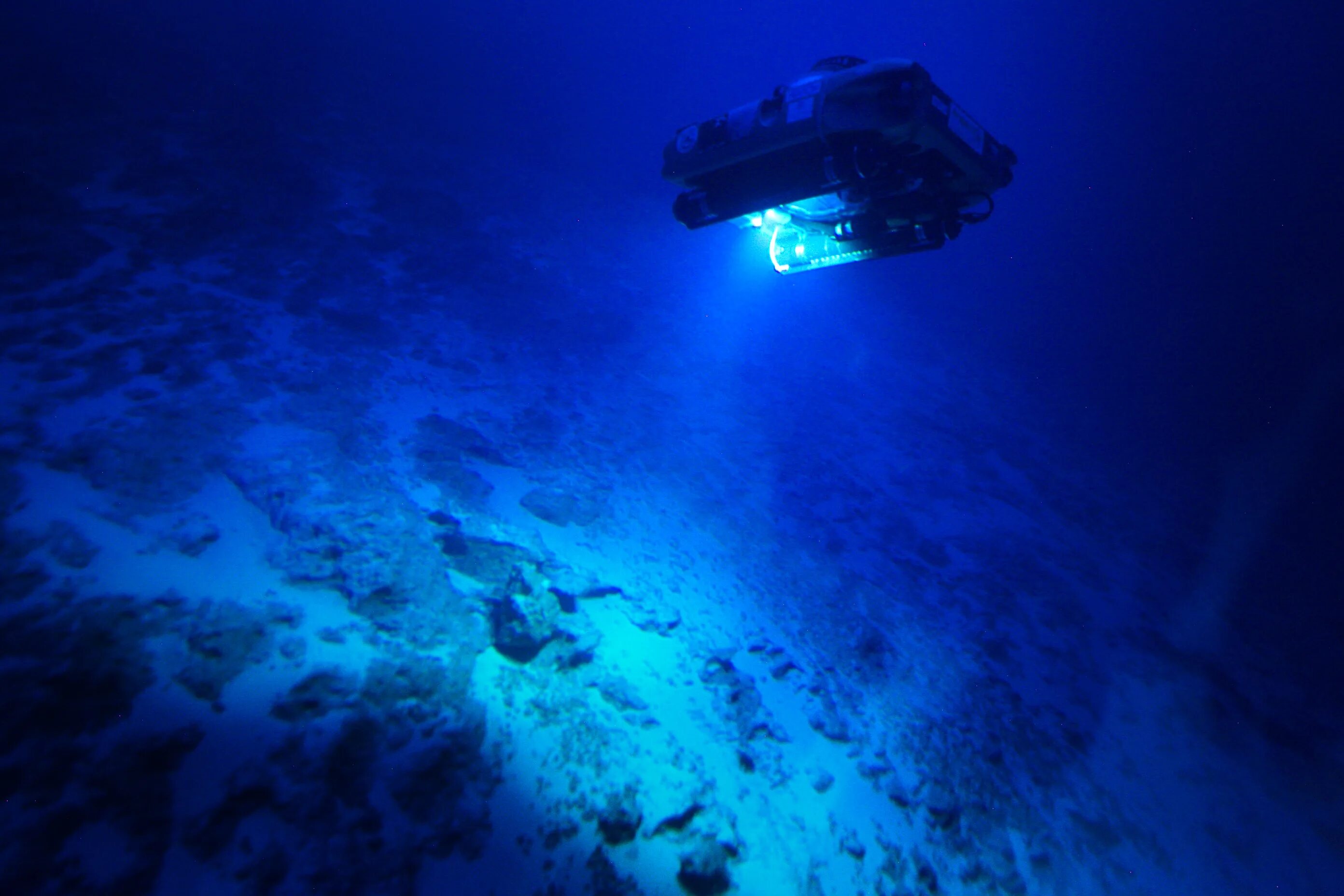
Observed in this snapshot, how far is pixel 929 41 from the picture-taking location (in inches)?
1280

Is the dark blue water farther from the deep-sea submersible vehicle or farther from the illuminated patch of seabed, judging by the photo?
the deep-sea submersible vehicle

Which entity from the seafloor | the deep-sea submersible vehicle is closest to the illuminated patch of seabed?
the seafloor

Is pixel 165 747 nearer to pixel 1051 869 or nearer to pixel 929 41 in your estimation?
pixel 1051 869

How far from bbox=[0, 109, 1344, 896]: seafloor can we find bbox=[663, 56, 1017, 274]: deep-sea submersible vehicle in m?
2.79

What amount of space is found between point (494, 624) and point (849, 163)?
3.90 metres

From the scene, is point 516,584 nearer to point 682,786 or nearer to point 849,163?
point 682,786

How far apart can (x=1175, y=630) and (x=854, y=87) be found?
22.0 feet

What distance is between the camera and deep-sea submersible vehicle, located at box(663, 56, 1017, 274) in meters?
3.33

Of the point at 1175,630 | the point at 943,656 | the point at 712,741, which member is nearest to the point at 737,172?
the point at 712,741

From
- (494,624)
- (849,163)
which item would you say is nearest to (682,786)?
(494,624)

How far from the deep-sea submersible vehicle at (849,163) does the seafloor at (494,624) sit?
110 inches

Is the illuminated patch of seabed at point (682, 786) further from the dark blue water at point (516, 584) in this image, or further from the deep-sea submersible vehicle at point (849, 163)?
the deep-sea submersible vehicle at point (849, 163)

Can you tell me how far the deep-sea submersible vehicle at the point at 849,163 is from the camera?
3.33 metres

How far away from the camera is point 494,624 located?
325cm
